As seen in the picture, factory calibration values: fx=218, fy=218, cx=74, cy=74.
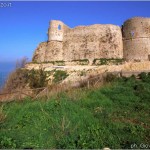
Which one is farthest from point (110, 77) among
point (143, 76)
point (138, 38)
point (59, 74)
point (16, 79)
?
point (138, 38)

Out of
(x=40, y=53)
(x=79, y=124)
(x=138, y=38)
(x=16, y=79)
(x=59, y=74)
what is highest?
(x=138, y=38)

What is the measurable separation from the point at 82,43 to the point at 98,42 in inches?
82.9

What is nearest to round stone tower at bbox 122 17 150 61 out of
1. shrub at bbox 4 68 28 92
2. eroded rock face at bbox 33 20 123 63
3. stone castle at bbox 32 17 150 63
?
stone castle at bbox 32 17 150 63

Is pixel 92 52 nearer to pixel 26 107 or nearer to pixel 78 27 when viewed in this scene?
pixel 78 27

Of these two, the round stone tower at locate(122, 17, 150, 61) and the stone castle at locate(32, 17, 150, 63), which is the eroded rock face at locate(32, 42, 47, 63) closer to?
the stone castle at locate(32, 17, 150, 63)

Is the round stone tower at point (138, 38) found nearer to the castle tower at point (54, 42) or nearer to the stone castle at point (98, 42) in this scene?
the stone castle at point (98, 42)

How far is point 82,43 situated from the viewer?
93.8ft

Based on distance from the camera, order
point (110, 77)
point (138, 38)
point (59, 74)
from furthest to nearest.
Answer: point (138, 38)
point (59, 74)
point (110, 77)

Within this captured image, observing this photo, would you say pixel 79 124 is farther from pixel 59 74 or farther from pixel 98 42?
pixel 98 42

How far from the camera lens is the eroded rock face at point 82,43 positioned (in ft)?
90.4

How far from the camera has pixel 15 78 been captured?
69.6 ft

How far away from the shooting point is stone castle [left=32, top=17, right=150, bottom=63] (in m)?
26.5

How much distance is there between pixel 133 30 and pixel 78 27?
7220 millimetres

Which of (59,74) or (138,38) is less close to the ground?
(138,38)
